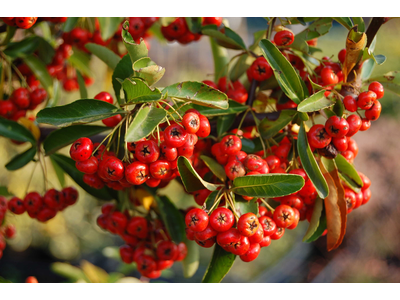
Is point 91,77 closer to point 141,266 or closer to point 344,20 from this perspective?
point 141,266

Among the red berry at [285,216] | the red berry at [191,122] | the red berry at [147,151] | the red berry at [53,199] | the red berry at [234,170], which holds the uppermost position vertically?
the red berry at [191,122]

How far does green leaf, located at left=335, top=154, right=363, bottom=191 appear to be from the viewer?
3.79 feet

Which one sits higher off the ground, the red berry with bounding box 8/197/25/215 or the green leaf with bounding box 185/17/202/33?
the green leaf with bounding box 185/17/202/33

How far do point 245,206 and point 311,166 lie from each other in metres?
0.26

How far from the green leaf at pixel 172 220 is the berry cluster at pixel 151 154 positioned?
16.7 inches

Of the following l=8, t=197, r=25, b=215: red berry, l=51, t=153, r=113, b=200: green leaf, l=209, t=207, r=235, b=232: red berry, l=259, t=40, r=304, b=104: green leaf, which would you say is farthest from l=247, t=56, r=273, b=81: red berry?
l=8, t=197, r=25, b=215: red berry

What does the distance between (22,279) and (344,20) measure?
131 inches

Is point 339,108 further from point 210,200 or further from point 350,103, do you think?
point 210,200

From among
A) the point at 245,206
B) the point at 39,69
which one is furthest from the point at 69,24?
the point at 245,206

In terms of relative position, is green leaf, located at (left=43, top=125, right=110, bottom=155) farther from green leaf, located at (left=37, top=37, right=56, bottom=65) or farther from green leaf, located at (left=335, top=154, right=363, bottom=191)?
green leaf, located at (left=335, top=154, right=363, bottom=191)

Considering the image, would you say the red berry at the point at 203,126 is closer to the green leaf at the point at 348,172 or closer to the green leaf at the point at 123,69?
the green leaf at the point at 123,69

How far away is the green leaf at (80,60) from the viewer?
2.07 m

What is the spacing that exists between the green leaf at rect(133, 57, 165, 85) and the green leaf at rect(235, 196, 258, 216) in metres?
0.48

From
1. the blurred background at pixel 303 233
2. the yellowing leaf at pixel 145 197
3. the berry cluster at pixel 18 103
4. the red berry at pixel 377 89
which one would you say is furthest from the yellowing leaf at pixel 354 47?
the blurred background at pixel 303 233
